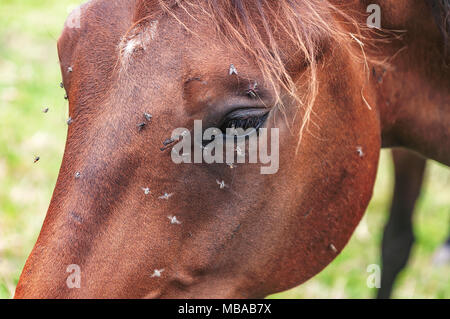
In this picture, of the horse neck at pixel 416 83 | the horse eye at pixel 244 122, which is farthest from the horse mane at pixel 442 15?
the horse eye at pixel 244 122

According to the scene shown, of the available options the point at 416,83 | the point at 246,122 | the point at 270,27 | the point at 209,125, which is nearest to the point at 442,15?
the point at 416,83

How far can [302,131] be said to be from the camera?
165cm

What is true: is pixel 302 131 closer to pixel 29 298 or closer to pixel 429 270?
pixel 29 298

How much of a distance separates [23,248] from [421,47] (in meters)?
2.53

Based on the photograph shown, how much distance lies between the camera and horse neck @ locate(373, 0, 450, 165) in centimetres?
186

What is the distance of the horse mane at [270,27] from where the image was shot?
1483 millimetres

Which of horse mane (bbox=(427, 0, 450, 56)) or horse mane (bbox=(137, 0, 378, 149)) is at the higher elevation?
horse mane (bbox=(427, 0, 450, 56))

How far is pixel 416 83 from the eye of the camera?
6.52 ft

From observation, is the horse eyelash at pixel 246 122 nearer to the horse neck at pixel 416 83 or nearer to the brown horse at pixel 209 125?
the brown horse at pixel 209 125

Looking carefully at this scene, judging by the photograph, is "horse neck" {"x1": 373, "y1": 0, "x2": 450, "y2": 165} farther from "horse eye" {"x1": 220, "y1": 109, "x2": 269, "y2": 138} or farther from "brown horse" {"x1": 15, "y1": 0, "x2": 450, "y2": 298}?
"horse eye" {"x1": 220, "y1": 109, "x2": 269, "y2": 138}

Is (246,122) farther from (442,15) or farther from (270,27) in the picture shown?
(442,15)

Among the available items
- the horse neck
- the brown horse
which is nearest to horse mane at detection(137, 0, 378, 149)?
the brown horse

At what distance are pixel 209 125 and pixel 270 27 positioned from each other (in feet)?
1.09

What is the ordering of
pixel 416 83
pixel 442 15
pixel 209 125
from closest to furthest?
pixel 209 125 → pixel 442 15 → pixel 416 83
